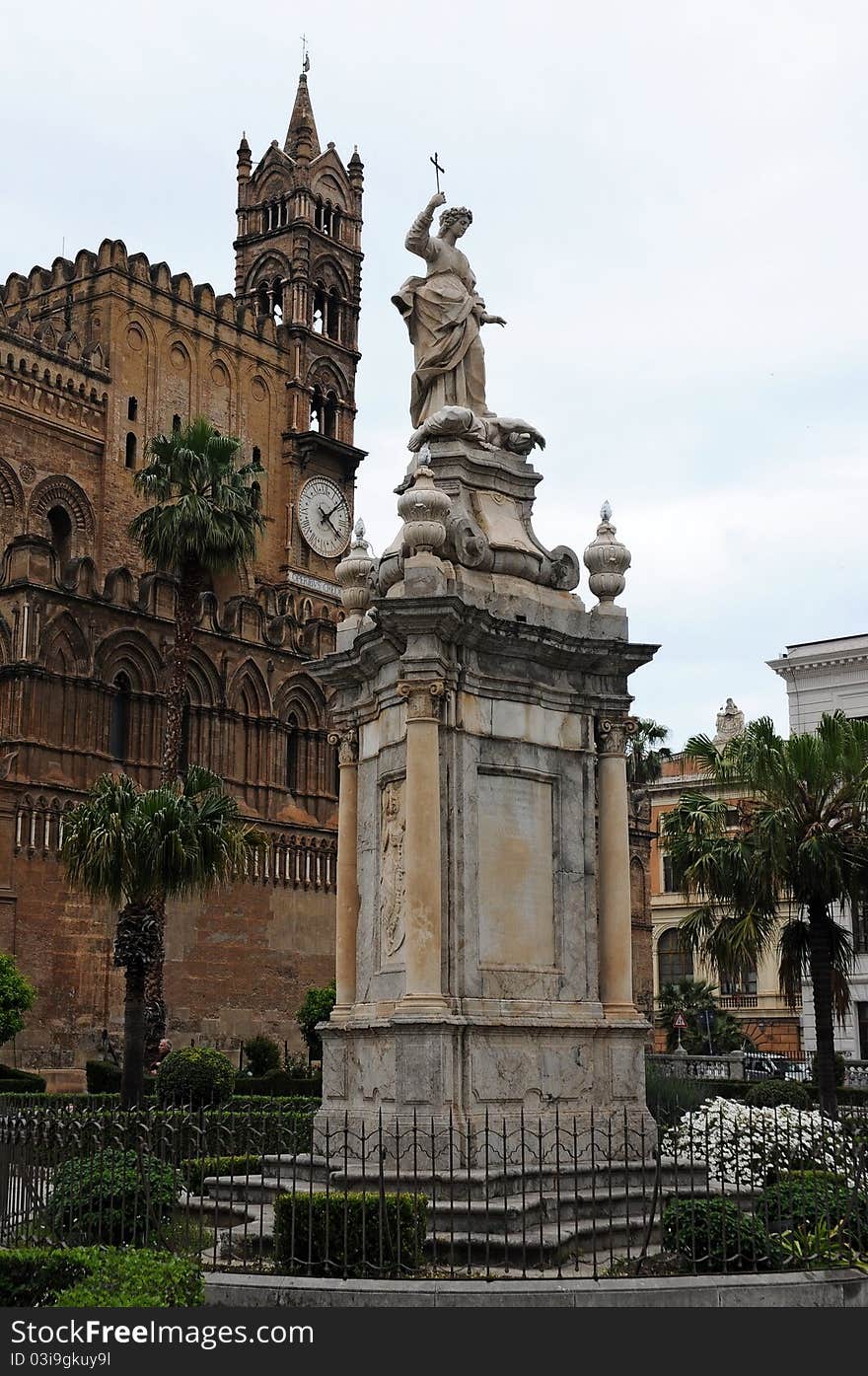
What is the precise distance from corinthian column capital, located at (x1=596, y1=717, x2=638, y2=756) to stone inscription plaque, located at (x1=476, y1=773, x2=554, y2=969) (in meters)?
0.92

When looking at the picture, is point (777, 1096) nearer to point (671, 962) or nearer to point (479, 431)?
point (479, 431)

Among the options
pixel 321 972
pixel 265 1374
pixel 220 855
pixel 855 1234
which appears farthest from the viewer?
pixel 321 972

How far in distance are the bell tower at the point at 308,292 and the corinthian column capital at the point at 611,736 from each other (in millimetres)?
45523

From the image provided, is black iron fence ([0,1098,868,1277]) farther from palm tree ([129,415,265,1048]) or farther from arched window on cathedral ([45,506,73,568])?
arched window on cathedral ([45,506,73,568])

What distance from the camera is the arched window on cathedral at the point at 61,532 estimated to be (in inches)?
2045

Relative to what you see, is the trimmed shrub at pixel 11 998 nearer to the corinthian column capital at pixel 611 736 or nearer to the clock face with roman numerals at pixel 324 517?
the corinthian column capital at pixel 611 736

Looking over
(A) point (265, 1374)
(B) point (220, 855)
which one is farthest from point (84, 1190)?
(B) point (220, 855)

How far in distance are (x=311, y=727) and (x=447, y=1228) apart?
138ft

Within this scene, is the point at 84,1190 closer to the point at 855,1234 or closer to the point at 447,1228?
the point at 447,1228

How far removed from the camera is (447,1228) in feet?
37.9

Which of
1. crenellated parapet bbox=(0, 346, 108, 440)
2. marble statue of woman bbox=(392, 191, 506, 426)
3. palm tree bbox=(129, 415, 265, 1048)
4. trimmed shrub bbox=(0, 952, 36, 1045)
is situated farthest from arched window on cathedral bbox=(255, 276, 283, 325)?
marble statue of woman bbox=(392, 191, 506, 426)

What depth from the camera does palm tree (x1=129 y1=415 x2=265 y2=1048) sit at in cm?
3947

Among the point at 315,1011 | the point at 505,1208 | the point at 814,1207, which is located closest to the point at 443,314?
the point at 505,1208

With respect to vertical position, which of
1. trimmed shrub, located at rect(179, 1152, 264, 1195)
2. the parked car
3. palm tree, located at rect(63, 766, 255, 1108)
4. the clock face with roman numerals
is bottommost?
the parked car
